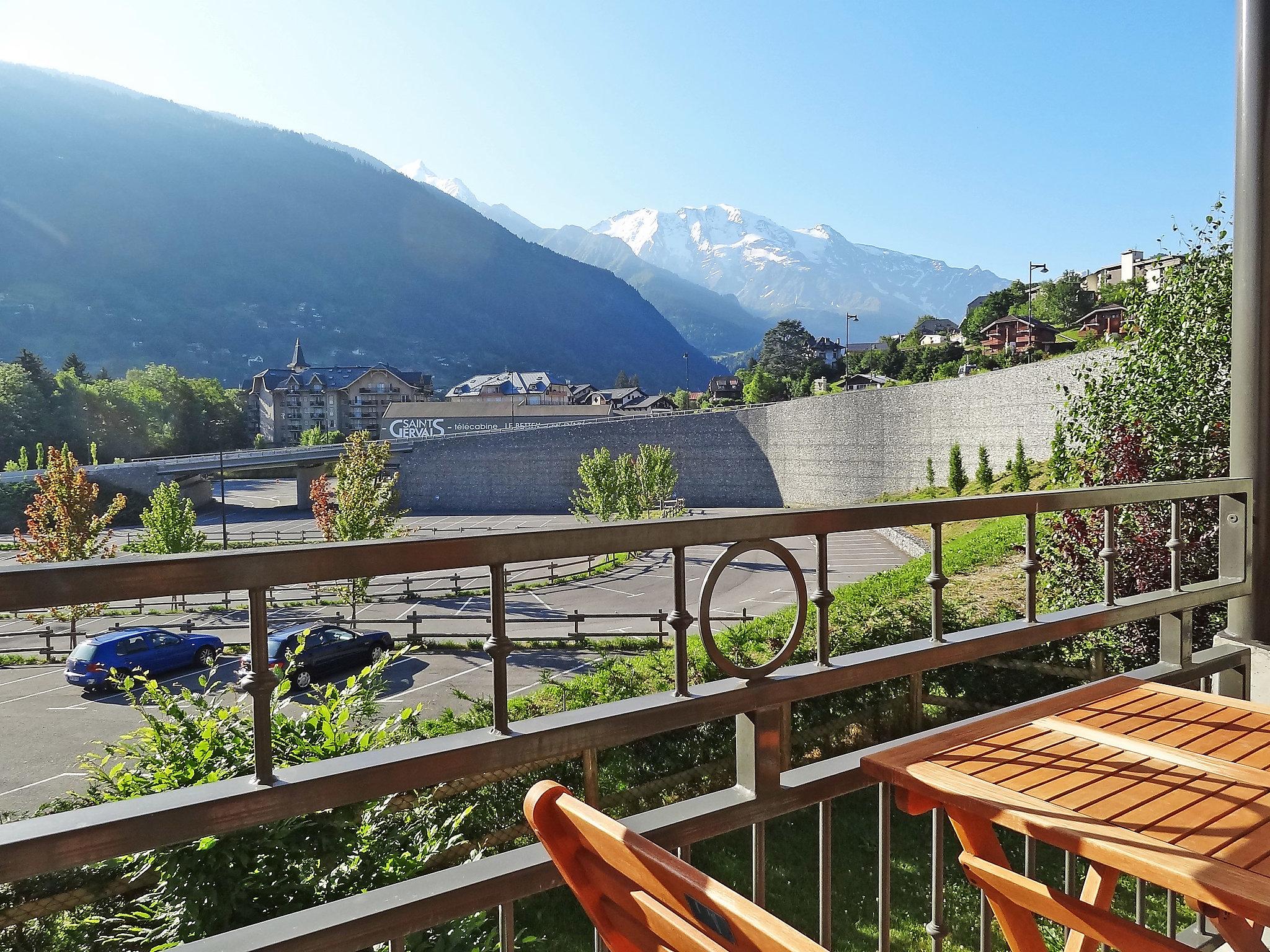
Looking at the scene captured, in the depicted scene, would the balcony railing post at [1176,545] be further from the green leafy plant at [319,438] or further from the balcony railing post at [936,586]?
the green leafy plant at [319,438]

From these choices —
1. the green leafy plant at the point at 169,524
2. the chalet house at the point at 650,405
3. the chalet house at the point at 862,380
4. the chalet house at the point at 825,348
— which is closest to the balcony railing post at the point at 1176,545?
the green leafy plant at the point at 169,524

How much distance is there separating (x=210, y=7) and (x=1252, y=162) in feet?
233

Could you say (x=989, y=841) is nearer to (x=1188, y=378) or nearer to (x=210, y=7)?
(x=1188, y=378)

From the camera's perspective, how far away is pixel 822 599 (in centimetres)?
172

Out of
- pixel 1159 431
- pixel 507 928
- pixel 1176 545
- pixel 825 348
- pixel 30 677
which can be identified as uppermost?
pixel 825 348

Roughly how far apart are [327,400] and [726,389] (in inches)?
1895

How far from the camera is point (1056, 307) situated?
58.0 m

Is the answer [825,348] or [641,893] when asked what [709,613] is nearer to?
[641,893]

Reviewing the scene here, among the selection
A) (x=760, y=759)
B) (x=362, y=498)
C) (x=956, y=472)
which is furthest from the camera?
(x=956, y=472)

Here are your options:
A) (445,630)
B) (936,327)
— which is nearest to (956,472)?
(445,630)

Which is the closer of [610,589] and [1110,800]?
[1110,800]

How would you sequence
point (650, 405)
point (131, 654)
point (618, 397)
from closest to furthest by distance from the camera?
point (131, 654) < point (650, 405) < point (618, 397)

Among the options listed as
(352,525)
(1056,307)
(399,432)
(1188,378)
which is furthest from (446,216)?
(1188,378)

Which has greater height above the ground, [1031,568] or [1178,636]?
[1031,568]
